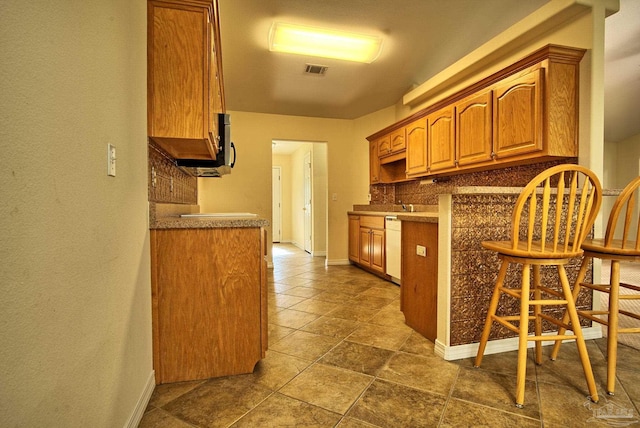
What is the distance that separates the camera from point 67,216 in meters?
0.79

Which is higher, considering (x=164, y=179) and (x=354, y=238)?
(x=164, y=179)

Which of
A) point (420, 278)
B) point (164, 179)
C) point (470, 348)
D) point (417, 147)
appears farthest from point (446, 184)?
point (164, 179)

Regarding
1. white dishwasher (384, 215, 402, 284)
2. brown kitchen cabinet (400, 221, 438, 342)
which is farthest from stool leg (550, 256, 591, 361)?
white dishwasher (384, 215, 402, 284)

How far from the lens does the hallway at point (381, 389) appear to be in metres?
1.40

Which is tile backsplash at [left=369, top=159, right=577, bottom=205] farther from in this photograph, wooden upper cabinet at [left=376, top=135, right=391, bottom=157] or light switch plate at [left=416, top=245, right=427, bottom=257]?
wooden upper cabinet at [left=376, top=135, right=391, bottom=157]

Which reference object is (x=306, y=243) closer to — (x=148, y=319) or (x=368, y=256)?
(x=368, y=256)

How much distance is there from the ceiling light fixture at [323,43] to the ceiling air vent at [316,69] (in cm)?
28

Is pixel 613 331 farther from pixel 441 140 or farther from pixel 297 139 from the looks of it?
pixel 297 139

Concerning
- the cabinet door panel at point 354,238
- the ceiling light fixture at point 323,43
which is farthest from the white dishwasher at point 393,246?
the ceiling light fixture at point 323,43

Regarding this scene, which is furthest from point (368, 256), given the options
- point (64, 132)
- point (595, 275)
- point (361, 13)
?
point (64, 132)

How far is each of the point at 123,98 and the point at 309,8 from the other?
197 cm

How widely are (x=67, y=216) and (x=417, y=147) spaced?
12.0ft

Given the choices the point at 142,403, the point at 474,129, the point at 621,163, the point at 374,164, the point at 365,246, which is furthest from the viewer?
the point at 621,163

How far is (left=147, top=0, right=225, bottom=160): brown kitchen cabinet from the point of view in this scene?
160 cm
